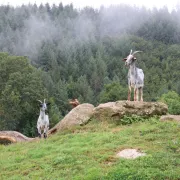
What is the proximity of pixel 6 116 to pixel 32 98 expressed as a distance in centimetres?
328

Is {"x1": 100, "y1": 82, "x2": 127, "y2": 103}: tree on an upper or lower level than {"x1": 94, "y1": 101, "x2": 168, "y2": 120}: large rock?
lower

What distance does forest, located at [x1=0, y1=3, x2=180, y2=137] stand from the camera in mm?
40650

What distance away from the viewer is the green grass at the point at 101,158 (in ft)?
31.7

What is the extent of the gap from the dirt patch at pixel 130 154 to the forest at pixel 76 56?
2699cm

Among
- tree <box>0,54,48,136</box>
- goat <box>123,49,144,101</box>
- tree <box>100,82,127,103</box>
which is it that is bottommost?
tree <box>100,82,127,103</box>

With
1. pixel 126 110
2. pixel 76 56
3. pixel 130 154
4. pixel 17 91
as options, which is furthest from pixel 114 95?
pixel 76 56

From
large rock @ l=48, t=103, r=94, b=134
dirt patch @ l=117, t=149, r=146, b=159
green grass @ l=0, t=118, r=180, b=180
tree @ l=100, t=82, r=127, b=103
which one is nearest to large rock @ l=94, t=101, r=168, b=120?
large rock @ l=48, t=103, r=94, b=134

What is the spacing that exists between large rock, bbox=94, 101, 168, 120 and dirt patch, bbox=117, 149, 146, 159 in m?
6.34

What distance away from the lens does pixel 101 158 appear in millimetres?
11141

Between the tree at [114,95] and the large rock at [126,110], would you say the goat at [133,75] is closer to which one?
the large rock at [126,110]

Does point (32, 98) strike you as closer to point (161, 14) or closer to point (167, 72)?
point (167, 72)

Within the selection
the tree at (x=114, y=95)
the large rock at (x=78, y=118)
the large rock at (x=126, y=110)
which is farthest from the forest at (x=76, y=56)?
the large rock at (x=126, y=110)

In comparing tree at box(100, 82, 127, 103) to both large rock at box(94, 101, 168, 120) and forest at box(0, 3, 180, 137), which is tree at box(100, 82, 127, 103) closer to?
forest at box(0, 3, 180, 137)

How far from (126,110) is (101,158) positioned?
7.30 meters
